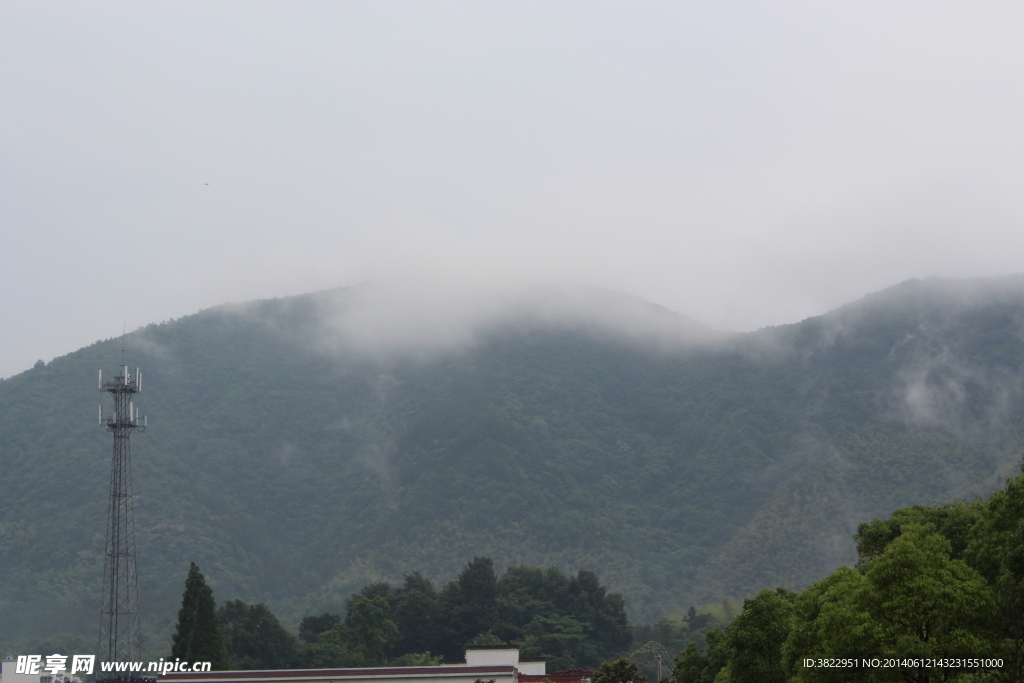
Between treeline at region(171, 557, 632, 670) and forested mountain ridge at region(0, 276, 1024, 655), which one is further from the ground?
forested mountain ridge at region(0, 276, 1024, 655)

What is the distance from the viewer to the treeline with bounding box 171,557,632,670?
289 feet

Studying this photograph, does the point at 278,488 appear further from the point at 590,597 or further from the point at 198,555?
the point at 590,597

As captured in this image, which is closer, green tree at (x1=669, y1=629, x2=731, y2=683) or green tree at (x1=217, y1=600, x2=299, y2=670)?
green tree at (x1=669, y1=629, x2=731, y2=683)

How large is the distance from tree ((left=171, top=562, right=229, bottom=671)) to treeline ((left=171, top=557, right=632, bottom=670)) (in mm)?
17643

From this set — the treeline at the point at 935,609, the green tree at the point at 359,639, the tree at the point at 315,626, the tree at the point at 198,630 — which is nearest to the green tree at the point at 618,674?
the tree at the point at 198,630

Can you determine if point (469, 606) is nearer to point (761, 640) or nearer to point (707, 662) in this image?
point (707, 662)

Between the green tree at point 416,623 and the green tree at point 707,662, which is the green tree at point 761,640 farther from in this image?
the green tree at point 416,623

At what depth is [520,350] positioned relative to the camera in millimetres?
186875

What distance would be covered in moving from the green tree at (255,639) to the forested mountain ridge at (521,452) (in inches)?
672

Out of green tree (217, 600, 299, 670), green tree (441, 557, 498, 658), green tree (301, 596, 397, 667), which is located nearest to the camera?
green tree (217, 600, 299, 670)

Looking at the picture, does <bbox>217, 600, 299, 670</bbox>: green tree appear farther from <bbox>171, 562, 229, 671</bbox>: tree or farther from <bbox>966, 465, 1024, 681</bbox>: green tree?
<bbox>966, 465, 1024, 681</bbox>: green tree

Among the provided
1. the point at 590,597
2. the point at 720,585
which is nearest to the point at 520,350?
Answer: the point at 720,585

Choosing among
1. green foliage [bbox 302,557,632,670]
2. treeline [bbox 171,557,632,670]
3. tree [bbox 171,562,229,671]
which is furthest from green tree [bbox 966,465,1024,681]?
green foliage [bbox 302,557,632,670]

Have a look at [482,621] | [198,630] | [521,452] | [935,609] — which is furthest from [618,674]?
[521,452]
